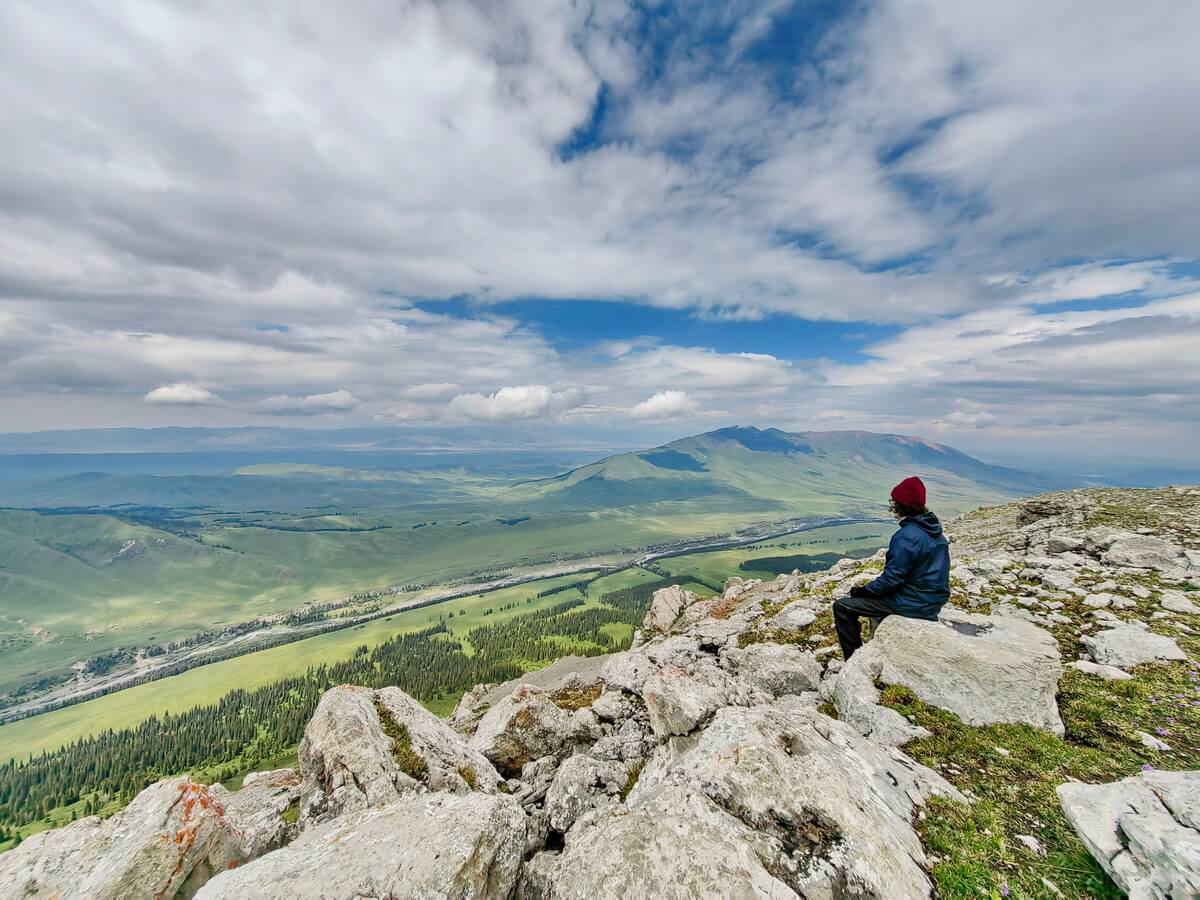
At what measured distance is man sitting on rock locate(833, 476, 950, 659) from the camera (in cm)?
1294

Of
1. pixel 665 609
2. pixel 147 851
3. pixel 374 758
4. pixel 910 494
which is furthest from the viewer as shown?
pixel 665 609

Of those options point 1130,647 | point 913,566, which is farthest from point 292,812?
point 1130,647

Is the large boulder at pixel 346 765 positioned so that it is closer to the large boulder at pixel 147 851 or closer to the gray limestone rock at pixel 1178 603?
the large boulder at pixel 147 851

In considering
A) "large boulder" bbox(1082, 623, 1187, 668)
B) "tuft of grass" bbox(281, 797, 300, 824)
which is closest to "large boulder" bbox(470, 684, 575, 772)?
"tuft of grass" bbox(281, 797, 300, 824)

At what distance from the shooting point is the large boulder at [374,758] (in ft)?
39.3

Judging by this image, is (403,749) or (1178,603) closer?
(403,749)

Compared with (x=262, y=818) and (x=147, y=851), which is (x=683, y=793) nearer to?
(x=147, y=851)

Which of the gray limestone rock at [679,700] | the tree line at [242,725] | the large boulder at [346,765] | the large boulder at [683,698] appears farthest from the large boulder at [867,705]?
the tree line at [242,725]

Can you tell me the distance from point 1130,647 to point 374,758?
22.9 m

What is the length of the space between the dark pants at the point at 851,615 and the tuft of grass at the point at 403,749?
1362cm

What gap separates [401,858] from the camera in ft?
25.6

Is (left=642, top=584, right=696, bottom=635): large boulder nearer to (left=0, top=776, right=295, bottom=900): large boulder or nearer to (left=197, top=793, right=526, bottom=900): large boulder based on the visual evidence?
(left=0, top=776, right=295, bottom=900): large boulder

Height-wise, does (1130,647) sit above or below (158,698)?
above

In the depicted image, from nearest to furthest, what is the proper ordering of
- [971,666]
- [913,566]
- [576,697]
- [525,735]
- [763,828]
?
[763,828], [971,666], [913,566], [525,735], [576,697]
